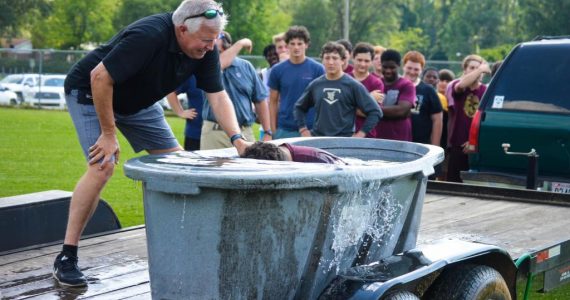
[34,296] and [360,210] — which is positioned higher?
[360,210]

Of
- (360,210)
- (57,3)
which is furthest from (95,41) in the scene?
(360,210)

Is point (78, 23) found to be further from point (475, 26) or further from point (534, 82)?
point (534, 82)

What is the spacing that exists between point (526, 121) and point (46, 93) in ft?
89.9

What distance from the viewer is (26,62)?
117 ft

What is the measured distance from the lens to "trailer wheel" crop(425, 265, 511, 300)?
4426mm

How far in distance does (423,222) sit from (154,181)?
2882mm

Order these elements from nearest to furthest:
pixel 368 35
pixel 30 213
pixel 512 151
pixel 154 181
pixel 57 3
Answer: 1. pixel 154 181
2. pixel 30 213
3. pixel 512 151
4. pixel 57 3
5. pixel 368 35

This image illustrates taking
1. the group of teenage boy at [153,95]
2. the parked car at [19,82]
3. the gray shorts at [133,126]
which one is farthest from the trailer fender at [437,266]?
the parked car at [19,82]

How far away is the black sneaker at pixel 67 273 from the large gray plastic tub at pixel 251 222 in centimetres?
67

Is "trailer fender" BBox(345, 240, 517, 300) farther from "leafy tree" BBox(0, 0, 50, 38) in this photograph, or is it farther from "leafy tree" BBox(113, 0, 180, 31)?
"leafy tree" BBox(113, 0, 180, 31)

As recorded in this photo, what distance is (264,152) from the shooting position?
14.8ft

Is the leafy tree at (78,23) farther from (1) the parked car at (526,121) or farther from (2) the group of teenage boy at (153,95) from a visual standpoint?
(1) the parked car at (526,121)

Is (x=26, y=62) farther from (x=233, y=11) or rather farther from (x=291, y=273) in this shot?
(x=291, y=273)

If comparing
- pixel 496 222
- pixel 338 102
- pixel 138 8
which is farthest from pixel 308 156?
pixel 138 8
